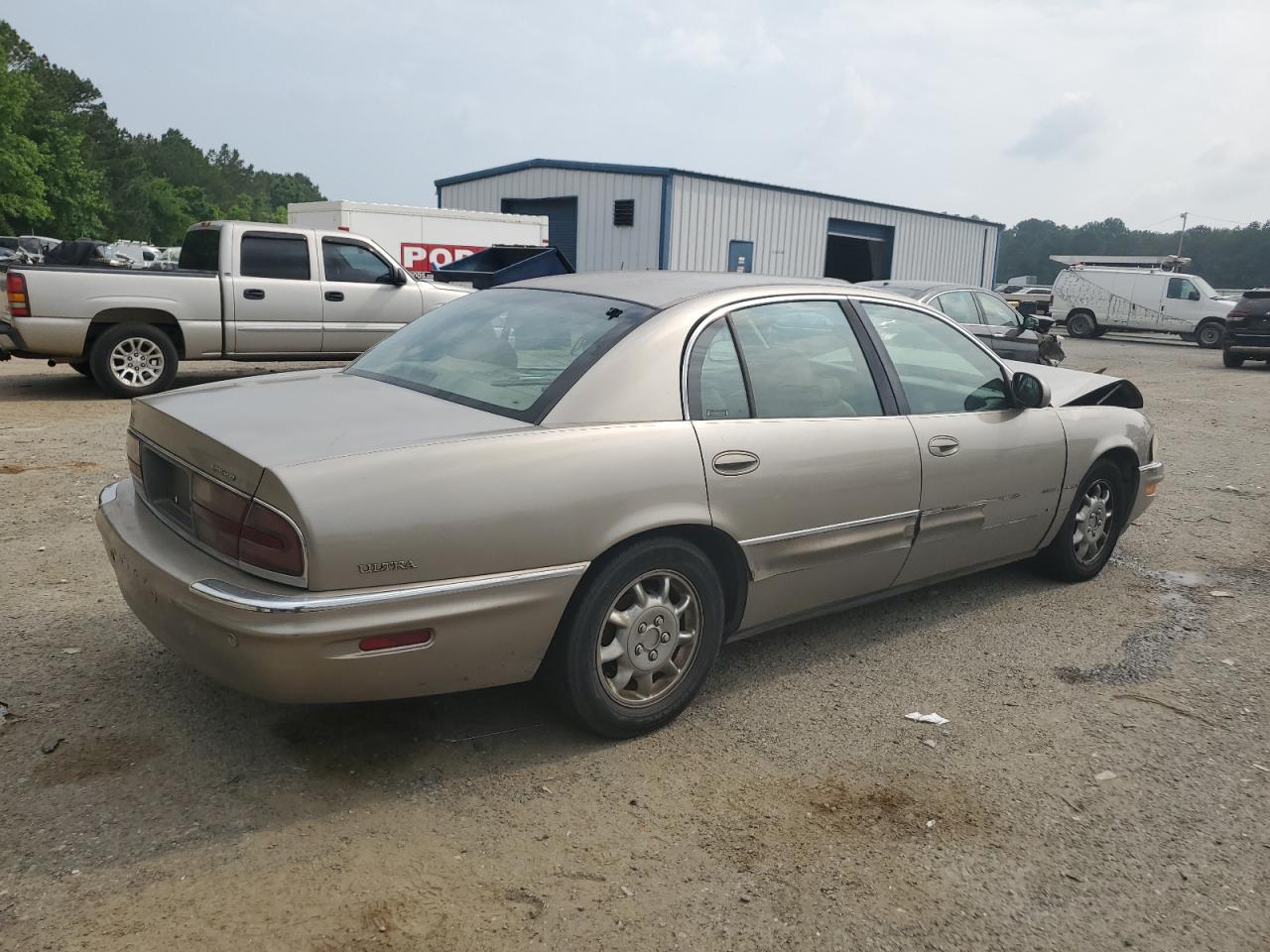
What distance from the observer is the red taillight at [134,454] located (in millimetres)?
3518

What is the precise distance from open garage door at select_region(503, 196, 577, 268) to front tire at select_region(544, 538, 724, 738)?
21.4 metres

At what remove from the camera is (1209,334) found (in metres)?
26.8

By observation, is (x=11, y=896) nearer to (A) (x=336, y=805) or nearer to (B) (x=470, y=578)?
(A) (x=336, y=805)

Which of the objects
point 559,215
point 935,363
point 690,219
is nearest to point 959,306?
point 935,363

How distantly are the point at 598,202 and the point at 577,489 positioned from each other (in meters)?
21.4

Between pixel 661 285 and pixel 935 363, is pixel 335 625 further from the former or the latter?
pixel 935 363

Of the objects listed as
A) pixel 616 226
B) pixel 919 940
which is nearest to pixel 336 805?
pixel 919 940

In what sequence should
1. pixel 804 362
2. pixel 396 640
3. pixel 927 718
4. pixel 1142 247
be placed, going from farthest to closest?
pixel 1142 247 → pixel 804 362 → pixel 927 718 → pixel 396 640

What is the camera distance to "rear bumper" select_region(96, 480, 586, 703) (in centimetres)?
270

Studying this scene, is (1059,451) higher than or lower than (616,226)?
lower

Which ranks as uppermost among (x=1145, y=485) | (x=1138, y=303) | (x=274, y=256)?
(x=1138, y=303)

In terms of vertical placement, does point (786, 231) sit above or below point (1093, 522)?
above

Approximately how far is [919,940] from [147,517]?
2.69m

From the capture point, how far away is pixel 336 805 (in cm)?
294
